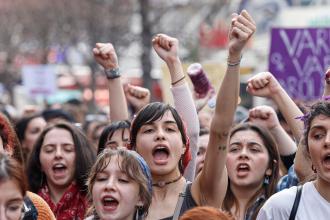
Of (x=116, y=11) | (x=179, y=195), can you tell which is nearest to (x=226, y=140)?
(x=179, y=195)

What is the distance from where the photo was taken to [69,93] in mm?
37031

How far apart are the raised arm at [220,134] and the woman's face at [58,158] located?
143cm

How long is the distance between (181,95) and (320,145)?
56.0 inches

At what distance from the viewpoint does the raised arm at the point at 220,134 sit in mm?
5258

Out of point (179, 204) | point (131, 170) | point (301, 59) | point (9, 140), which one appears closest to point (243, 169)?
point (179, 204)


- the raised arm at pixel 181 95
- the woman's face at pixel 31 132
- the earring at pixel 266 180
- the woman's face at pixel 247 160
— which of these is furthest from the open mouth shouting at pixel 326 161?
the woman's face at pixel 31 132

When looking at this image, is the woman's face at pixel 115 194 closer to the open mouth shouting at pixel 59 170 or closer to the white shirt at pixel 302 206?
the white shirt at pixel 302 206

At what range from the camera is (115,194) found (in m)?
5.04

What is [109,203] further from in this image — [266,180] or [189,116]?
[266,180]

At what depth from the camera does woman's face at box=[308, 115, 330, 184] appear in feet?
16.3

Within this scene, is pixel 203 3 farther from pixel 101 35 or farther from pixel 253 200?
pixel 253 200

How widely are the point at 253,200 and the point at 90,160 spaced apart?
97 centimetres

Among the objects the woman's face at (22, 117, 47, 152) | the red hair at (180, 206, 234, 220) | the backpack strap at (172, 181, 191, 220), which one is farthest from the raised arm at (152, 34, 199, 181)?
the woman's face at (22, 117, 47, 152)

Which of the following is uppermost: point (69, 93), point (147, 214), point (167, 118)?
point (69, 93)
